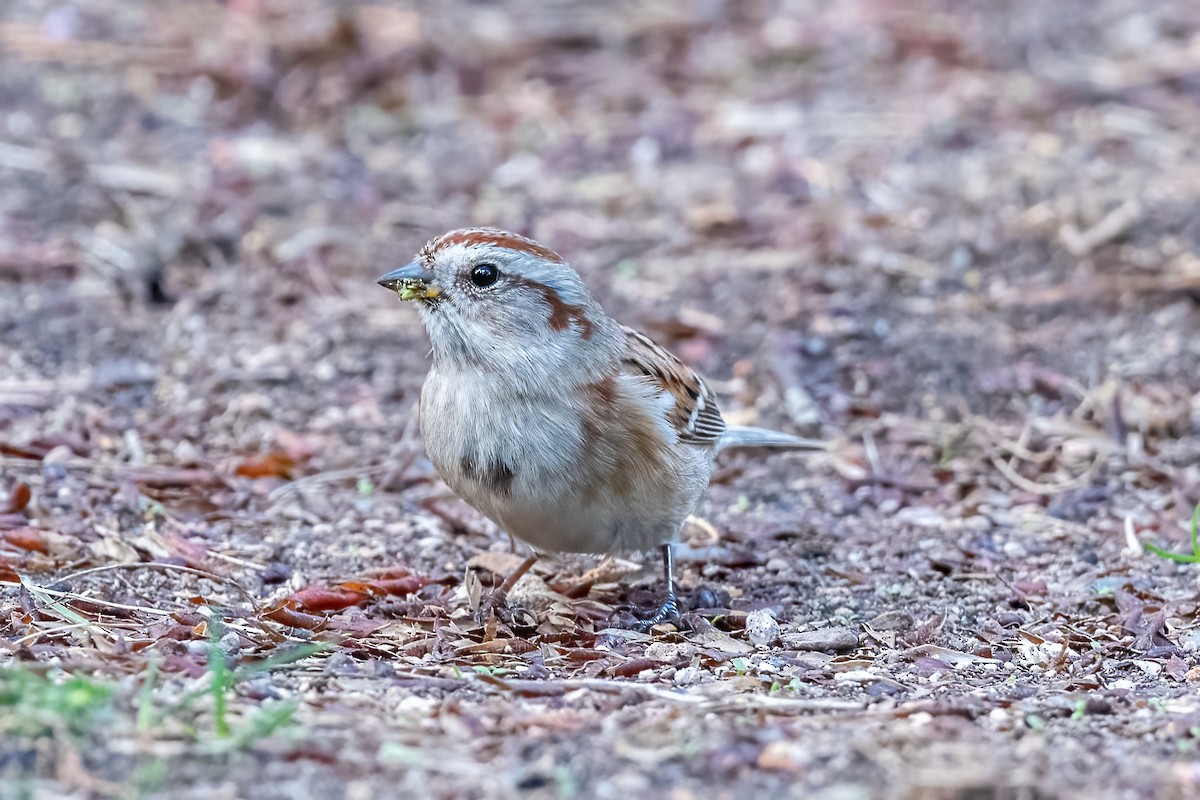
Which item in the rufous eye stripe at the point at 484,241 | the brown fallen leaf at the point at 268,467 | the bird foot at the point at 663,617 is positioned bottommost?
the bird foot at the point at 663,617

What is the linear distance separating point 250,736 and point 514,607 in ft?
5.40

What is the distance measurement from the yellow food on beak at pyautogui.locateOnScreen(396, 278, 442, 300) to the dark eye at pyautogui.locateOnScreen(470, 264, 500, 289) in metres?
0.11

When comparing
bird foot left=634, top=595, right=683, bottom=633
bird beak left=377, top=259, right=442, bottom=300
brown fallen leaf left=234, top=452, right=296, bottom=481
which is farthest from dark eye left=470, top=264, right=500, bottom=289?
brown fallen leaf left=234, top=452, right=296, bottom=481

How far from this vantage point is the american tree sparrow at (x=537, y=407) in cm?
473

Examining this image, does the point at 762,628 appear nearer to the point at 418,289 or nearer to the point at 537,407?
the point at 537,407

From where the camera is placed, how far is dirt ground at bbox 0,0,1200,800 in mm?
3645

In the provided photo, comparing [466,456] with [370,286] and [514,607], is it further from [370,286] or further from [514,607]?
[370,286]

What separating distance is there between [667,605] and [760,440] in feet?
3.99

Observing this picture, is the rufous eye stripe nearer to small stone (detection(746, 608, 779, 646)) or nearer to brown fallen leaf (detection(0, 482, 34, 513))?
small stone (detection(746, 608, 779, 646))

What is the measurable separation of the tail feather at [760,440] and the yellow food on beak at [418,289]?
1.34m

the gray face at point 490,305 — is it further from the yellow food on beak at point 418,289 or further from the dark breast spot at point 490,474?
the dark breast spot at point 490,474

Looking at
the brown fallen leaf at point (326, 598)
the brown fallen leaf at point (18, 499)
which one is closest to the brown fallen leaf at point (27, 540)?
the brown fallen leaf at point (18, 499)

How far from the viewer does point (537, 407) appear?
477 centimetres

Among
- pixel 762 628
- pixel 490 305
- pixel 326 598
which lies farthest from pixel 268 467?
pixel 762 628
